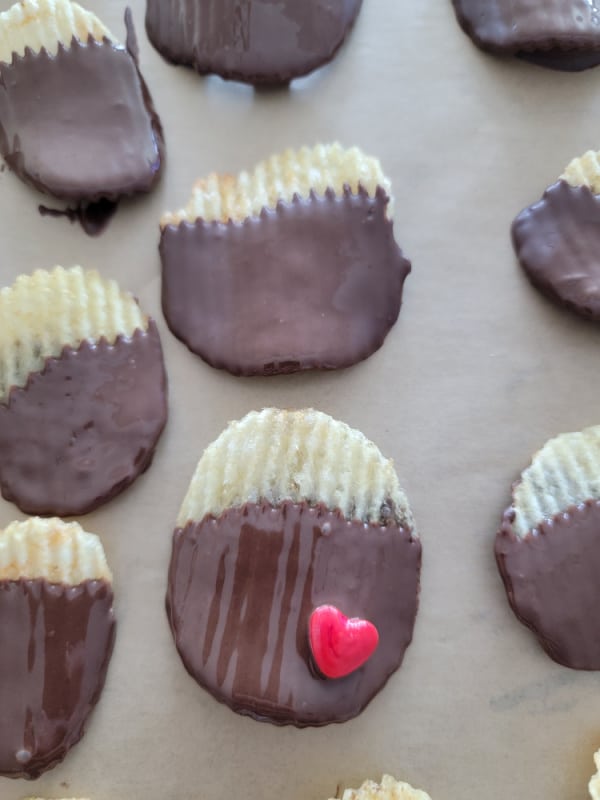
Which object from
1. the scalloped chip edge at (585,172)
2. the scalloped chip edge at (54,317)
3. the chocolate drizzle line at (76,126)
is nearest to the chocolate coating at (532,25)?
the scalloped chip edge at (585,172)

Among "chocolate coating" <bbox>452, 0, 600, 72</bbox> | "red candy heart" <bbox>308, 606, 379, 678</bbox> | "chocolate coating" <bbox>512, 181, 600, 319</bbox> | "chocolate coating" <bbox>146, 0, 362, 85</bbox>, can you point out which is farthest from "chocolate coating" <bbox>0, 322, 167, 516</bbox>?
"chocolate coating" <bbox>452, 0, 600, 72</bbox>

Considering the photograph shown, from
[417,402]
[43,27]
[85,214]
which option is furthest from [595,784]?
[43,27]

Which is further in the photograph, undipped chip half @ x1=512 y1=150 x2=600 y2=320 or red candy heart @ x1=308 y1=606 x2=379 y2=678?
undipped chip half @ x1=512 y1=150 x2=600 y2=320

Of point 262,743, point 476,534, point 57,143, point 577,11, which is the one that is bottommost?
point 262,743

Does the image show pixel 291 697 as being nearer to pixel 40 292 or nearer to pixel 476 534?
pixel 476 534

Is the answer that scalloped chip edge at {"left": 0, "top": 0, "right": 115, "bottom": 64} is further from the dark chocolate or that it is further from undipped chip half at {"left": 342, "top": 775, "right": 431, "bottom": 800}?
undipped chip half at {"left": 342, "top": 775, "right": 431, "bottom": 800}

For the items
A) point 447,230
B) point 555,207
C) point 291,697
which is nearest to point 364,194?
point 447,230
